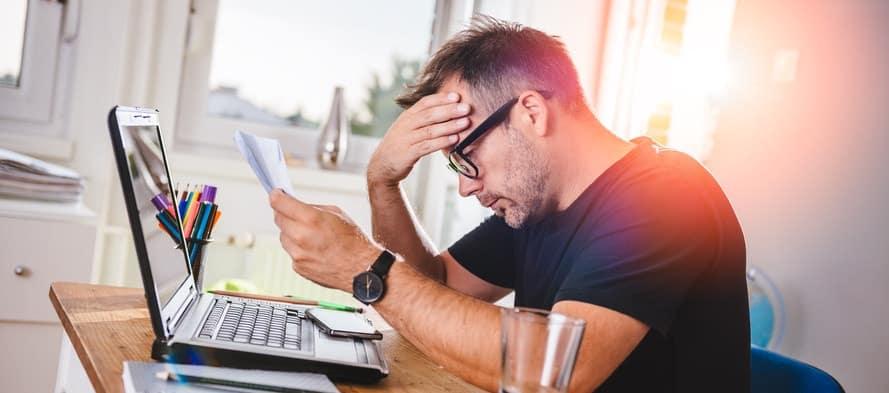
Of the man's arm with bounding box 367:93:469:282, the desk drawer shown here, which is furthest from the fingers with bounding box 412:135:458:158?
the desk drawer

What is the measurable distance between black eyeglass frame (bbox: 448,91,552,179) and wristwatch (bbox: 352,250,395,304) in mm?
317

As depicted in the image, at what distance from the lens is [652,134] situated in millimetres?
3400

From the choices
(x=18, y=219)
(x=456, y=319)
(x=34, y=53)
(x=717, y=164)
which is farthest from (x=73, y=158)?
(x=717, y=164)

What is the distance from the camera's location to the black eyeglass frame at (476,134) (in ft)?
4.79

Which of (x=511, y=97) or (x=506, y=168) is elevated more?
(x=511, y=97)

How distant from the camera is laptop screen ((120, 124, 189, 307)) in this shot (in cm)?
106

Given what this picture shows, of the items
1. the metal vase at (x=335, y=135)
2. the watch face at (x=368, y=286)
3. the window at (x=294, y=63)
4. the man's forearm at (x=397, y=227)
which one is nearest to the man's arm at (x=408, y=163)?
the man's forearm at (x=397, y=227)

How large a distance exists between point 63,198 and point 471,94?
1379 mm

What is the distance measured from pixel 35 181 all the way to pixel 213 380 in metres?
1.62

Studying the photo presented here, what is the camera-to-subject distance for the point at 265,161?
1.25m

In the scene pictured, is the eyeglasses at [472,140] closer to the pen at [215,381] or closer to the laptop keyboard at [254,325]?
the laptop keyboard at [254,325]

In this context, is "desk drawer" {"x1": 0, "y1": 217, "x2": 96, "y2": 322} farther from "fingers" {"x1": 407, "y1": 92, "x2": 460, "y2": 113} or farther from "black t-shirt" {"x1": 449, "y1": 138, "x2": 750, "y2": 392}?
"black t-shirt" {"x1": 449, "y1": 138, "x2": 750, "y2": 392}

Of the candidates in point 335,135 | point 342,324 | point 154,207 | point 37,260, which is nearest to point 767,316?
point 335,135

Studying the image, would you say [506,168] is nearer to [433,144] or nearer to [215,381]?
[433,144]
